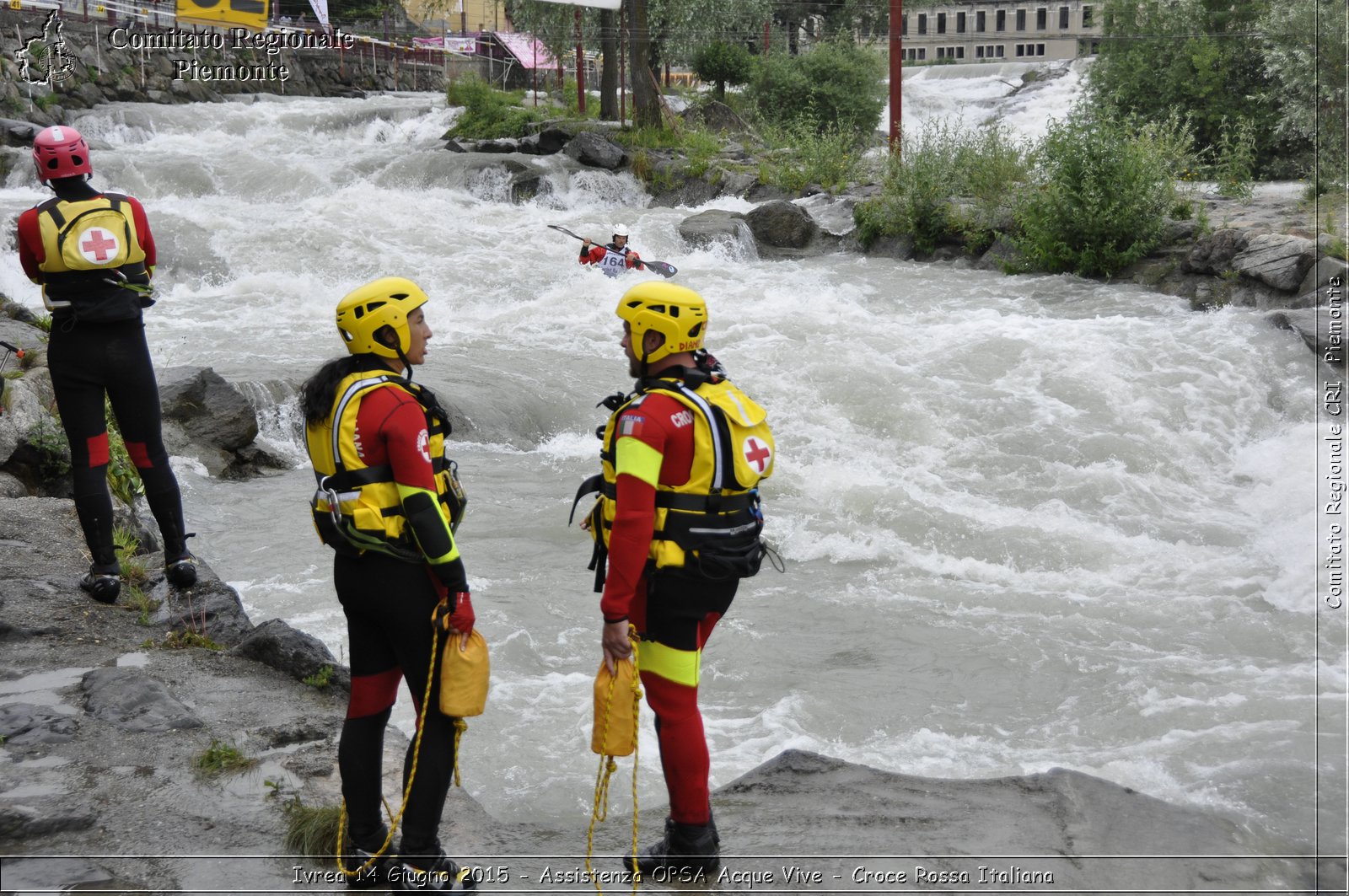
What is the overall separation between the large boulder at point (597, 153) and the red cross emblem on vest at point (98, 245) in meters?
17.1

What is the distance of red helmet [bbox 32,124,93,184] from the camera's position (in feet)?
14.3

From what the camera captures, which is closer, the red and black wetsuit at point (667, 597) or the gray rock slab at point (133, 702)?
the red and black wetsuit at point (667, 597)

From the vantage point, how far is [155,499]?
483cm

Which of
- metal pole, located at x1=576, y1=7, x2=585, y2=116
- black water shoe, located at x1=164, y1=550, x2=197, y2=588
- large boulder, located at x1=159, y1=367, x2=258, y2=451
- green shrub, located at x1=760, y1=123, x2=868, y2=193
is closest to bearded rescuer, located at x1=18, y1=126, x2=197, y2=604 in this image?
black water shoe, located at x1=164, y1=550, x2=197, y2=588

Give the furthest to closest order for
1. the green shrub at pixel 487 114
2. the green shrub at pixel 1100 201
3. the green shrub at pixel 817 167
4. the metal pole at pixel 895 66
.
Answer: the green shrub at pixel 487 114 < the metal pole at pixel 895 66 < the green shrub at pixel 817 167 < the green shrub at pixel 1100 201

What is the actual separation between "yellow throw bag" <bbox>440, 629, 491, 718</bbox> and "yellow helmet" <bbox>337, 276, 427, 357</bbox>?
78 cm

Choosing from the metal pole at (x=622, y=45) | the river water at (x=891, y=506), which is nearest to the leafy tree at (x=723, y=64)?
the metal pole at (x=622, y=45)

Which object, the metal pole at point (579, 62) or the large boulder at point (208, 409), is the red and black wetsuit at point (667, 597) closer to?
the large boulder at point (208, 409)

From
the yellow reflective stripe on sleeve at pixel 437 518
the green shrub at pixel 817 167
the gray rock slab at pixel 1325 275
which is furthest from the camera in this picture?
the green shrub at pixel 817 167

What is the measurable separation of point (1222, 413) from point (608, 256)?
6667mm

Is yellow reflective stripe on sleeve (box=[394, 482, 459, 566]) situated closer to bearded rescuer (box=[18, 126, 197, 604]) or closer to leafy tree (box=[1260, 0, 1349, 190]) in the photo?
bearded rescuer (box=[18, 126, 197, 604])

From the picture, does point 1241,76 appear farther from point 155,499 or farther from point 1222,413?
point 155,499

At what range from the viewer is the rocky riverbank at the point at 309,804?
3184 mm

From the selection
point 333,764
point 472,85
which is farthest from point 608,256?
point 472,85
